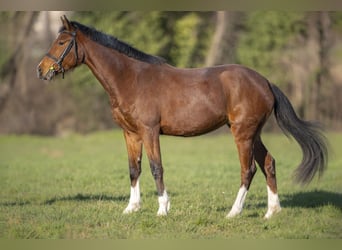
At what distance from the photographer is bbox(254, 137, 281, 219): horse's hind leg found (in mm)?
6642

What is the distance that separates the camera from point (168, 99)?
6.72 m

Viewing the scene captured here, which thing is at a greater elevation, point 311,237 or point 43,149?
point 311,237

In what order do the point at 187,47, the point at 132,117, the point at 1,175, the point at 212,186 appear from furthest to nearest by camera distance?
the point at 187,47 → the point at 1,175 → the point at 212,186 → the point at 132,117

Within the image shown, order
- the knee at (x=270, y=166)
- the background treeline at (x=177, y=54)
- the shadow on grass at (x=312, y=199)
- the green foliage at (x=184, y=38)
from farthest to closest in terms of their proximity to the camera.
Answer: the green foliage at (x=184, y=38)
the background treeline at (x=177, y=54)
the shadow on grass at (x=312, y=199)
the knee at (x=270, y=166)

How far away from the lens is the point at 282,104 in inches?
276

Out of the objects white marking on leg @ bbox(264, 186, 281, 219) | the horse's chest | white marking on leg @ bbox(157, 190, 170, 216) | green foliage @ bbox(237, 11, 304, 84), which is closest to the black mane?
the horse's chest

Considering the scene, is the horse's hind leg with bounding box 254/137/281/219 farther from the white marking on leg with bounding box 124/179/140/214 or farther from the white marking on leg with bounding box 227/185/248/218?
the white marking on leg with bounding box 124/179/140/214

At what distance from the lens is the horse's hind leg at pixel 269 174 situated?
21.8 feet

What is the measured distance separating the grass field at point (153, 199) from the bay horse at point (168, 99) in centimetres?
42

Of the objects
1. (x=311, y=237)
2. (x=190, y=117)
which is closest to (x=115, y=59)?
(x=190, y=117)

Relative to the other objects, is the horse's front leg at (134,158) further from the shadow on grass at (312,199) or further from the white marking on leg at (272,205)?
the shadow on grass at (312,199)

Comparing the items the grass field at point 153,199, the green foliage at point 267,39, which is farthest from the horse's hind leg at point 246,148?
the green foliage at point 267,39

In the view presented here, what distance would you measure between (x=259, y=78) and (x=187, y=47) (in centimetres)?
1487

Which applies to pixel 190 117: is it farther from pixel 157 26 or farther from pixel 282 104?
pixel 157 26
